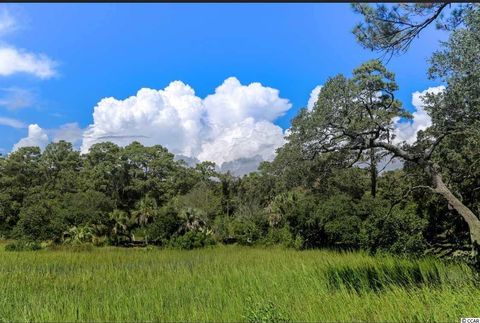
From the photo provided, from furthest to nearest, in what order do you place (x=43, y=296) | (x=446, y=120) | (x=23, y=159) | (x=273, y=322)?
(x=23, y=159)
(x=446, y=120)
(x=43, y=296)
(x=273, y=322)

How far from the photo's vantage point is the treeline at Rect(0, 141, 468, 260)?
18391mm

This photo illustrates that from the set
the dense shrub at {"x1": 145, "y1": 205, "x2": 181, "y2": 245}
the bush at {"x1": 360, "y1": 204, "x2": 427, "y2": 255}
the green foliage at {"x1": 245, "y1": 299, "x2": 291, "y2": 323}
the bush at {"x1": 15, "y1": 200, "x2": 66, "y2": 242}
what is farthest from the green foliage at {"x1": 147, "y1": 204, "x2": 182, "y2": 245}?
the green foliage at {"x1": 245, "y1": 299, "x2": 291, "y2": 323}

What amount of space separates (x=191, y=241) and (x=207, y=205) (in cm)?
1091

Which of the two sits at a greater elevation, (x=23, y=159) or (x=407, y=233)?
(x=23, y=159)

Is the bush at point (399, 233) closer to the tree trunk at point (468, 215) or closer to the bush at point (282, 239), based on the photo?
the bush at point (282, 239)

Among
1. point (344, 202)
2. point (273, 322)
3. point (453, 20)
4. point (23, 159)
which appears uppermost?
point (23, 159)

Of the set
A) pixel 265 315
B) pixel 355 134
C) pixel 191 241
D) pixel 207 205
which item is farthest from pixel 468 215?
pixel 207 205

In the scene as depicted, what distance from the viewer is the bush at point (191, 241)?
2694 cm

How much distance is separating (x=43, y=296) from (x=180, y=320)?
372cm

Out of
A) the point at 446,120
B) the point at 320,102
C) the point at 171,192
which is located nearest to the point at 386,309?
the point at 446,120

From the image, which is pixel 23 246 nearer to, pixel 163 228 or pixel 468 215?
pixel 163 228

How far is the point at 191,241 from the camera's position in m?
27.4

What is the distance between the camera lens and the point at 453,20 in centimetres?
666

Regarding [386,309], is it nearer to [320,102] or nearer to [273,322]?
[273,322]
